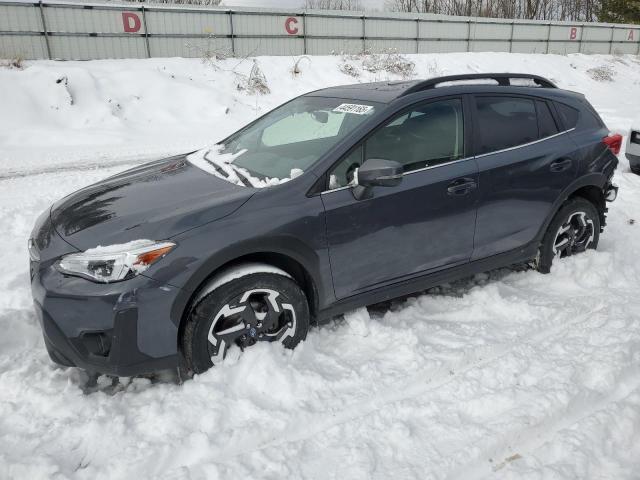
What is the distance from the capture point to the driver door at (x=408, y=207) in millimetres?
3170

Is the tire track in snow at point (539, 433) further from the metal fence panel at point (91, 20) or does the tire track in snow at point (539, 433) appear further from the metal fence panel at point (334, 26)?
the metal fence panel at point (334, 26)

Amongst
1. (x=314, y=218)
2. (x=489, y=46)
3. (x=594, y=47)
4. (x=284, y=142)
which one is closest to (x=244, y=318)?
(x=314, y=218)

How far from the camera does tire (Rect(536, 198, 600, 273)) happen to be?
4.23 metres

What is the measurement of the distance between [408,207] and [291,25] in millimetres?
16383

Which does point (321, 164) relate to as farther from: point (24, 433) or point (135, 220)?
point (24, 433)

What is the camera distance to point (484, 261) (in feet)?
12.7

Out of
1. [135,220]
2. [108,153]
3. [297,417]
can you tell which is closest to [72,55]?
[108,153]

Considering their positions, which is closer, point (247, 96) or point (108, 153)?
point (108, 153)

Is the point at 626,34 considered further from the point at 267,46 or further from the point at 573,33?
the point at 267,46

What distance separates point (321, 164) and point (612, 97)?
71.3 feet

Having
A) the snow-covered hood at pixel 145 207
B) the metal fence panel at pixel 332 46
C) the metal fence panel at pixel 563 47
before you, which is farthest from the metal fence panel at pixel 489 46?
the snow-covered hood at pixel 145 207

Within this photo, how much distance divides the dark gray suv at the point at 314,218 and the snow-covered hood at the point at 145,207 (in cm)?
1

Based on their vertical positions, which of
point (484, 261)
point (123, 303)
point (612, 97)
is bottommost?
point (612, 97)

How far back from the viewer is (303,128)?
378 cm
